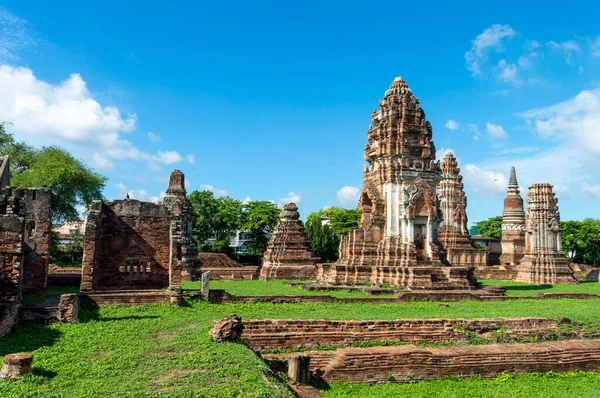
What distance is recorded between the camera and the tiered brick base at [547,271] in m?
32.8

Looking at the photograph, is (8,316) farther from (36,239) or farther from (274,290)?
(274,290)

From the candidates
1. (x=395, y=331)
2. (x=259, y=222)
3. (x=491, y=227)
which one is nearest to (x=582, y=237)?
(x=491, y=227)

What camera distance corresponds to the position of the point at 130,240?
63.7 feet

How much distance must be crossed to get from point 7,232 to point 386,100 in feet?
63.7

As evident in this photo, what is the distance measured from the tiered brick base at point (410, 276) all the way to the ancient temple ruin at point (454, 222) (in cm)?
1634

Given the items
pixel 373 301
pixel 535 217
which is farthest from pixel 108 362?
pixel 535 217

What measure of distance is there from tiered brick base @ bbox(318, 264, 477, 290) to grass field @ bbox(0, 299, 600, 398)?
656 cm

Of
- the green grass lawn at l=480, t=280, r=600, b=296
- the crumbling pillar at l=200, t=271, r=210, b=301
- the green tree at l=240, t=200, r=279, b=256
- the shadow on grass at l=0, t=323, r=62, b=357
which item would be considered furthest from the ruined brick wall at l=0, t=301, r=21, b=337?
the green tree at l=240, t=200, r=279, b=256

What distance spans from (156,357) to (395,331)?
21.9 ft

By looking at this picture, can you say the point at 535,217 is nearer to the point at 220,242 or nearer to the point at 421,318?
the point at 421,318

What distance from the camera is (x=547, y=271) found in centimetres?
3288

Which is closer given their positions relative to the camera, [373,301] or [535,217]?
[373,301]

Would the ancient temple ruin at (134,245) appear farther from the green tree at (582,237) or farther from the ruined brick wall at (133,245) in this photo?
the green tree at (582,237)

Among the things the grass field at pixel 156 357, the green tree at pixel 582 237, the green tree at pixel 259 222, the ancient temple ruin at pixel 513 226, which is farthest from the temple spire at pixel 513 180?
the grass field at pixel 156 357
